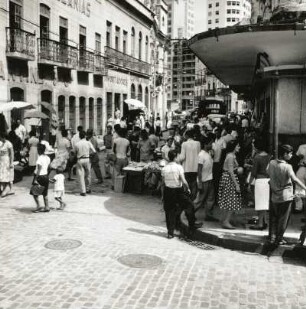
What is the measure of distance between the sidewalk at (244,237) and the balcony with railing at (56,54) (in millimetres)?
14599

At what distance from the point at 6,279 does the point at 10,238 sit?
217 cm

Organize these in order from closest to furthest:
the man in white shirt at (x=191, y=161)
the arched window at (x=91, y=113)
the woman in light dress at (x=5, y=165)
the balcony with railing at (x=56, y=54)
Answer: the man in white shirt at (x=191, y=161) < the woman in light dress at (x=5, y=165) < the balcony with railing at (x=56, y=54) < the arched window at (x=91, y=113)

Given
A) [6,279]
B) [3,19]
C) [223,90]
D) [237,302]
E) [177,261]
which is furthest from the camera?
[223,90]

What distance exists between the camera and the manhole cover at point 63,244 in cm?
827

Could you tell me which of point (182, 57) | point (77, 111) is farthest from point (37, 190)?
point (182, 57)

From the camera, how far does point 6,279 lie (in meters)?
6.71

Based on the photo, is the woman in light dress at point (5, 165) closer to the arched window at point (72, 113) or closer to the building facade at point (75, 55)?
the building facade at point (75, 55)

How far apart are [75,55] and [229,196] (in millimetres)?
18564

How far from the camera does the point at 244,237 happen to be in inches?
344

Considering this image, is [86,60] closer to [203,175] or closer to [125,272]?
[203,175]

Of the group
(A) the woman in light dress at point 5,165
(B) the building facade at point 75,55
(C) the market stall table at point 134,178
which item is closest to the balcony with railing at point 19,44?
(B) the building facade at point 75,55

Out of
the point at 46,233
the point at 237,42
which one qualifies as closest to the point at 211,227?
the point at 46,233

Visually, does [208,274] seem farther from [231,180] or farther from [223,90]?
[223,90]

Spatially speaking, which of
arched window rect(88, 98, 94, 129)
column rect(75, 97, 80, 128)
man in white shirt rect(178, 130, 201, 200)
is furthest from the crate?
arched window rect(88, 98, 94, 129)
